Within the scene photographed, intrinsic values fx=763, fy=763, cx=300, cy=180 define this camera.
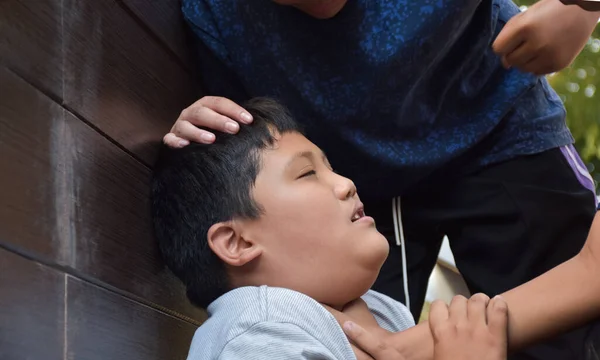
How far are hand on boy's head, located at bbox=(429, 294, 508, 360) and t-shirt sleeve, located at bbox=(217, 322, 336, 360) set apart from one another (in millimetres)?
138

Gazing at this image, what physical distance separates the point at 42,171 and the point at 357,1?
1.65 ft

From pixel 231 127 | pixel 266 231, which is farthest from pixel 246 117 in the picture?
pixel 266 231

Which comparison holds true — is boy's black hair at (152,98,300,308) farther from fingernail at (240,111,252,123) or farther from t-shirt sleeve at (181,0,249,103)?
t-shirt sleeve at (181,0,249,103)

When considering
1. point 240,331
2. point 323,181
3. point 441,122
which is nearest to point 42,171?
point 240,331

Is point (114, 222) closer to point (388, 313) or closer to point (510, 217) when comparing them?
point (388, 313)

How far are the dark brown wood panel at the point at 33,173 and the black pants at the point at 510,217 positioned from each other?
59 centimetres

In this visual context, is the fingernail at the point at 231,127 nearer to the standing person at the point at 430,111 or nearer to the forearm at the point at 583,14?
the standing person at the point at 430,111

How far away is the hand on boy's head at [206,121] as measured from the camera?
976 millimetres

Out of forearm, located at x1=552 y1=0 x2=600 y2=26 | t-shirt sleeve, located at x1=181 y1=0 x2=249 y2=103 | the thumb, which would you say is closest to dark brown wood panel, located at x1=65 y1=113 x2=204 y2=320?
t-shirt sleeve, located at x1=181 y1=0 x2=249 y2=103

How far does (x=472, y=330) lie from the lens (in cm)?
83

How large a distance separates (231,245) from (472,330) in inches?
11.8

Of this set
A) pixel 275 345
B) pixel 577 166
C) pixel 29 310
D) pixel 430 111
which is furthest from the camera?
pixel 577 166

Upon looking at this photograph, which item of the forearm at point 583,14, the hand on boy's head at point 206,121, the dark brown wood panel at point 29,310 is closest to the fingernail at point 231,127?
the hand on boy's head at point 206,121

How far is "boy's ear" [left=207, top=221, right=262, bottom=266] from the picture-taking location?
0.91 meters
